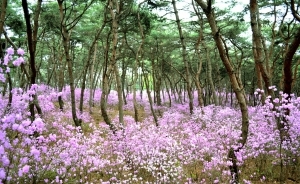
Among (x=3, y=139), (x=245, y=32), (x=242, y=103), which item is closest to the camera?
(x=3, y=139)

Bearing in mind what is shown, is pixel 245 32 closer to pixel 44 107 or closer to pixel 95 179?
pixel 44 107

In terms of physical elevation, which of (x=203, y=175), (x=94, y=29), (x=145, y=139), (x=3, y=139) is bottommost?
(x=203, y=175)

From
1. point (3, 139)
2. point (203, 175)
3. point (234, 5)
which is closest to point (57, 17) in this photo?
point (234, 5)

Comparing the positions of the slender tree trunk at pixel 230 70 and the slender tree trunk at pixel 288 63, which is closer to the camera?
the slender tree trunk at pixel 230 70

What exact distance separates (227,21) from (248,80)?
72.8 feet

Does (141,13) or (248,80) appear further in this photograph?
(248,80)

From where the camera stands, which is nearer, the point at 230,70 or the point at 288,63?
the point at 230,70

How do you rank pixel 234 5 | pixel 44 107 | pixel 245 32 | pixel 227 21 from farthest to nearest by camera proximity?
pixel 245 32 < pixel 227 21 < pixel 234 5 < pixel 44 107

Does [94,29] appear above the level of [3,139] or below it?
above

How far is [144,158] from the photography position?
25.8ft

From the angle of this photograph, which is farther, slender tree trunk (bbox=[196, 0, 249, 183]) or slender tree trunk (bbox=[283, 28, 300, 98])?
slender tree trunk (bbox=[283, 28, 300, 98])

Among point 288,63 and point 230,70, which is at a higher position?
point 288,63

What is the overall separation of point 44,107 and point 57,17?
469cm

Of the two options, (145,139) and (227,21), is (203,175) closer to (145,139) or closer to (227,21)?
(145,139)
